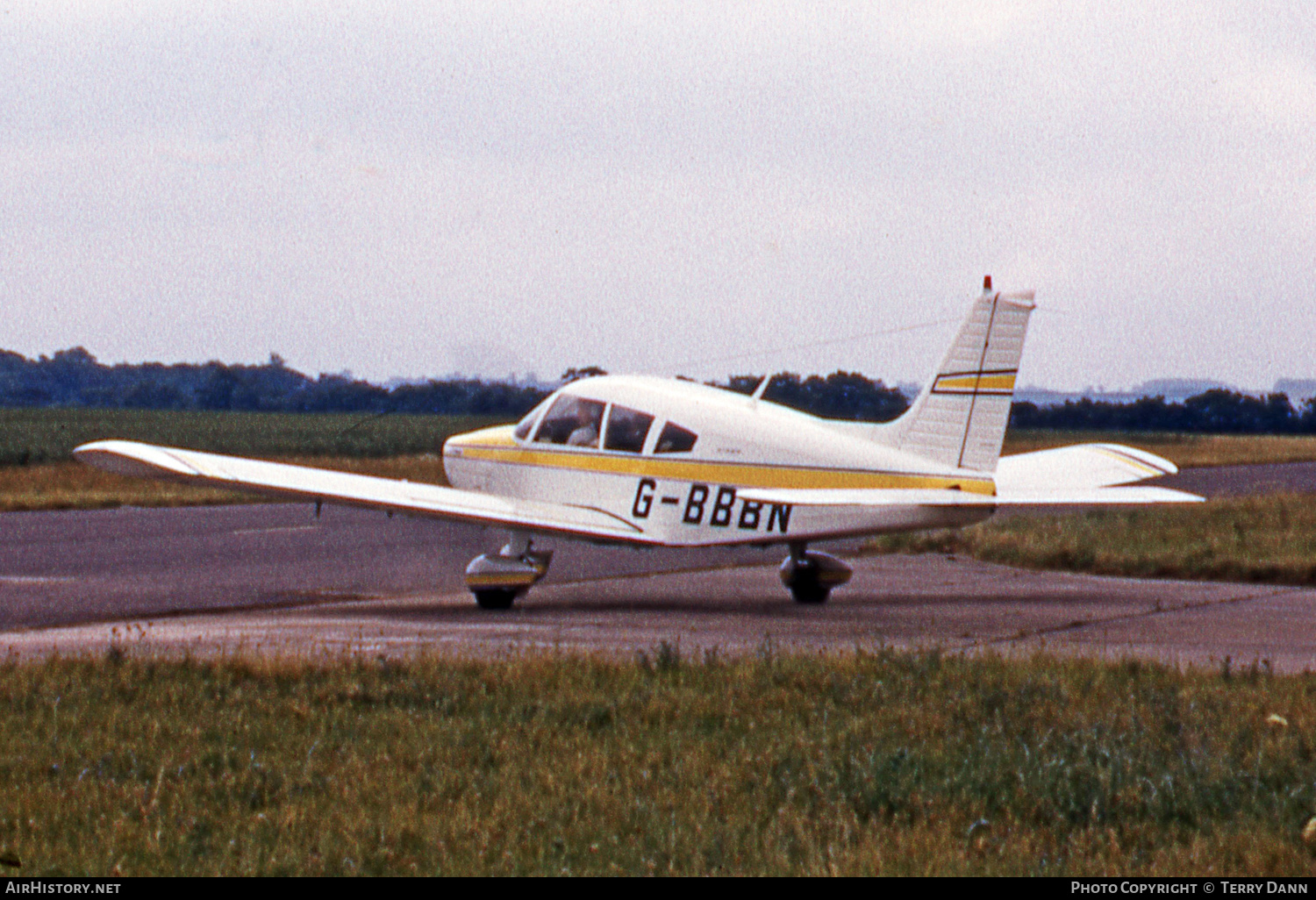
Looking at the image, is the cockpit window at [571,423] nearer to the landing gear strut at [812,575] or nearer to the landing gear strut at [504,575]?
the landing gear strut at [504,575]

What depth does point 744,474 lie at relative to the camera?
15.6 metres

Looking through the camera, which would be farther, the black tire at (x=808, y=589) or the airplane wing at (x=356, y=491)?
the black tire at (x=808, y=589)

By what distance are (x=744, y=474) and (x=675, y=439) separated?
0.93 metres

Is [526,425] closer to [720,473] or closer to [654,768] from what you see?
[720,473]

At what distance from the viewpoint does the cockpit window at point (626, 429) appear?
16.4 metres

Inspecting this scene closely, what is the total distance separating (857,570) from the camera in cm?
2070

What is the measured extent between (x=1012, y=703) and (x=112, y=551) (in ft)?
50.9

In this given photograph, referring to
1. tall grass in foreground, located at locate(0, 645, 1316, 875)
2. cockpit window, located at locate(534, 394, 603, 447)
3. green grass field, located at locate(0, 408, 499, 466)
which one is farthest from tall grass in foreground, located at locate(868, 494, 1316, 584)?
green grass field, located at locate(0, 408, 499, 466)

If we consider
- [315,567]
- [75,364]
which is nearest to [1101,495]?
[315,567]

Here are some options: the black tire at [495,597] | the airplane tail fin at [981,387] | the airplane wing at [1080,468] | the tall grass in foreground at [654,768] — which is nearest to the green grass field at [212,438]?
the black tire at [495,597]

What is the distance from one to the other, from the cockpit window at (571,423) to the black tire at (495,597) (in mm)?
1859

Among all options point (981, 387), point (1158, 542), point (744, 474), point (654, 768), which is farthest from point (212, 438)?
point (654, 768)

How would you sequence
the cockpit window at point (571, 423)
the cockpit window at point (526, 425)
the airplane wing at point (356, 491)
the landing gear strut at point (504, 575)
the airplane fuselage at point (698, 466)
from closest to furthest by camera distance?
the airplane wing at point (356, 491) → the airplane fuselage at point (698, 466) → the landing gear strut at point (504, 575) → the cockpit window at point (571, 423) → the cockpit window at point (526, 425)
